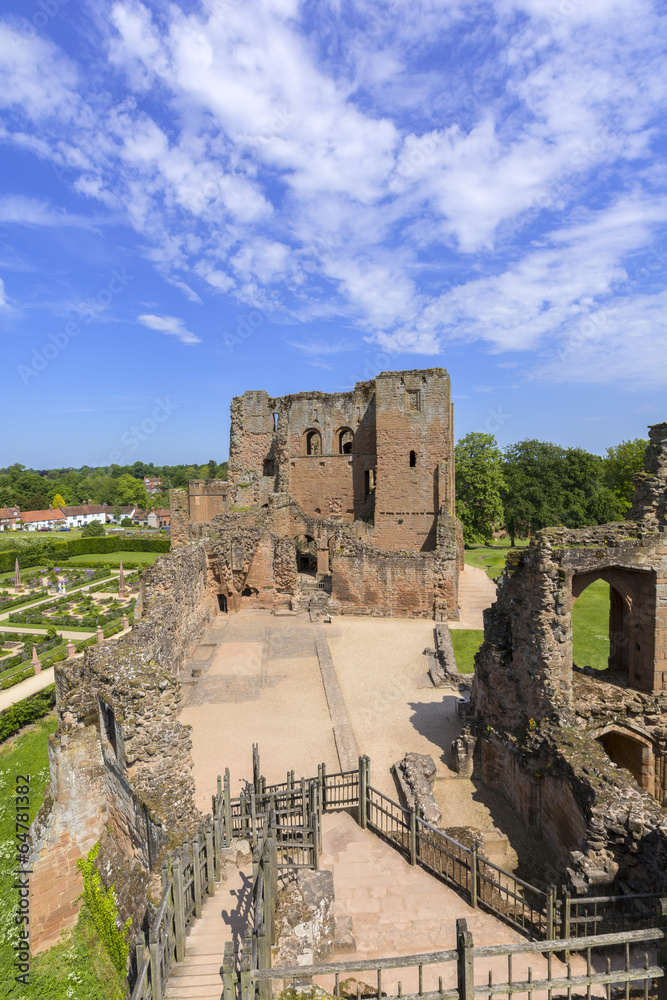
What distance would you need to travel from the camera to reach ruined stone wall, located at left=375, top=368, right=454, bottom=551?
941 inches

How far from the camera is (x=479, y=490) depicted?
129 ft

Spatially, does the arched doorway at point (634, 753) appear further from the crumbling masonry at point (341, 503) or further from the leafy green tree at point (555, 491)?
the leafy green tree at point (555, 491)

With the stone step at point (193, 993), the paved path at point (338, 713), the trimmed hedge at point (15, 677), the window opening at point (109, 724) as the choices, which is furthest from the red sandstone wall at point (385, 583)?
the stone step at point (193, 993)

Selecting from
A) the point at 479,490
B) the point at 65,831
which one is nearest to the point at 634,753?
the point at 65,831

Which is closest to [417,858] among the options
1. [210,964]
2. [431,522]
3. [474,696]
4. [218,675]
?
[210,964]

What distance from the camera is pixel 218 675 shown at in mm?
13992

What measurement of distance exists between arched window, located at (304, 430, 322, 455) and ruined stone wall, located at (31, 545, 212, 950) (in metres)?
21.7

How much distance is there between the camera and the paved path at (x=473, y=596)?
19.7m

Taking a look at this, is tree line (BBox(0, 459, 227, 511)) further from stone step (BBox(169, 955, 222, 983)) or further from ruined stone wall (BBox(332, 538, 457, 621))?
stone step (BBox(169, 955, 222, 983))

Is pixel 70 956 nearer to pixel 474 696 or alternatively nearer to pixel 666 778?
pixel 474 696

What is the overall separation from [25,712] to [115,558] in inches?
1388

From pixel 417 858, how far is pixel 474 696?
420 centimetres

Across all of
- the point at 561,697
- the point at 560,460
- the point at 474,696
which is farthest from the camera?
the point at 560,460

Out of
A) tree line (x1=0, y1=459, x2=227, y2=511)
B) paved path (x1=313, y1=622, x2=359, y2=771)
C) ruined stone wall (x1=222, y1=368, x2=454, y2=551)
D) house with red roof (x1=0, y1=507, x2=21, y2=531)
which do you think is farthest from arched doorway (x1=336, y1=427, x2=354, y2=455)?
house with red roof (x1=0, y1=507, x2=21, y2=531)
